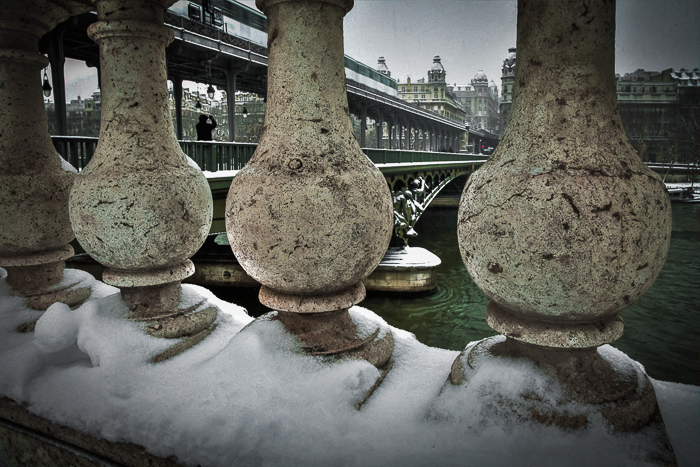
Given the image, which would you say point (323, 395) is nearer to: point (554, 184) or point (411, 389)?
point (411, 389)

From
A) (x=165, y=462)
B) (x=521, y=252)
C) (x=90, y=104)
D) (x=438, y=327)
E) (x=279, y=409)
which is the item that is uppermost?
(x=90, y=104)

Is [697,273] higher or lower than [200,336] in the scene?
lower

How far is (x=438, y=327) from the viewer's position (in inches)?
467

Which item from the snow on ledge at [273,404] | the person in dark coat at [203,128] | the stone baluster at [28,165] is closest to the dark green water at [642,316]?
the person in dark coat at [203,128]

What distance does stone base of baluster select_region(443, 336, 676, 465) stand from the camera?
4.01 feet

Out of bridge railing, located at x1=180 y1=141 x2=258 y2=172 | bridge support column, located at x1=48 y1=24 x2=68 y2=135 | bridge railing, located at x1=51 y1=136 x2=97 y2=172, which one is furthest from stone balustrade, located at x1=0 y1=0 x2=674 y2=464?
bridge support column, located at x1=48 y1=24 x2=68 y2=135

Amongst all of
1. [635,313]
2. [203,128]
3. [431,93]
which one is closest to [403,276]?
[635,313]

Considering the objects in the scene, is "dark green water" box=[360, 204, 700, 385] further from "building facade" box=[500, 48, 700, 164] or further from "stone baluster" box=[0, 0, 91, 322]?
"stone baluster" box=[0, 0, 91, 322]

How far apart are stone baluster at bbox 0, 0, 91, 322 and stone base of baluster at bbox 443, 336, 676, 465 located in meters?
2.39

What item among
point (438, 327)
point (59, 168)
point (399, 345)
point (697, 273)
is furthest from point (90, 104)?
point (697, 273)

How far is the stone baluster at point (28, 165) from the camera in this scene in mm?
2408

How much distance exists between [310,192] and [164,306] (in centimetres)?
118

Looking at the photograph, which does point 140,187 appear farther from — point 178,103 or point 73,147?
point 178,103

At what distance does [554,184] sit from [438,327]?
11194 mm
